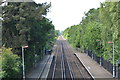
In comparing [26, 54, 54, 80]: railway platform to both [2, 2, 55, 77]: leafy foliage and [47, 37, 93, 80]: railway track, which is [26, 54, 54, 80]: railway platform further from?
[2, 2, 55, 77]: leafy foliage

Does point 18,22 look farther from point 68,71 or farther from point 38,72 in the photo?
point 68,71

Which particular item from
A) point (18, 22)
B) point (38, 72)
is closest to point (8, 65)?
point (18, 22)

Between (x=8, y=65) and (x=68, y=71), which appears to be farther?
(x=68, y=71)

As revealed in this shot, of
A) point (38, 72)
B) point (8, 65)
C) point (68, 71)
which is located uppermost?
point (8, 65)

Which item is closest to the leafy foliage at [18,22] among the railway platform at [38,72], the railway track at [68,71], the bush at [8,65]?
the railway platform at [38,72]

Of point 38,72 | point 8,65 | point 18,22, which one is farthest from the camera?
point 38,72

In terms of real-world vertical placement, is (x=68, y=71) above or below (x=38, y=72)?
below

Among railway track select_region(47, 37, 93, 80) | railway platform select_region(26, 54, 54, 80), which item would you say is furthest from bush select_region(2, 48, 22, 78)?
railway track select_region(47, 37, 93, 80)

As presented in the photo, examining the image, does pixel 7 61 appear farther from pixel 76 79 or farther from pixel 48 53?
pixel 48 53

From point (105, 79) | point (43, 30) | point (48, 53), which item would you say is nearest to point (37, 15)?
point (43, 30)

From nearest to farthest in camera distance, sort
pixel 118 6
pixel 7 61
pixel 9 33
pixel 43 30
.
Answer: pixel 118 6
pixel 7 61
pixel 9 33
pixel 43 30

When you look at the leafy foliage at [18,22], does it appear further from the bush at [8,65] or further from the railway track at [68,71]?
the bush at [8,65]

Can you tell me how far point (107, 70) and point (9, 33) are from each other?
1291 cm

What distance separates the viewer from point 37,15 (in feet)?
71.2
